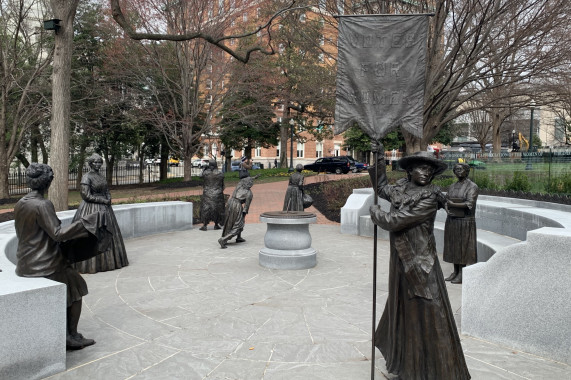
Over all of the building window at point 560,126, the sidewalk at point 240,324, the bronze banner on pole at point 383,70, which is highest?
the building window at point 560,126

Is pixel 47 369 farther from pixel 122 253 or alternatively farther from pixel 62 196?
pixel 62 196

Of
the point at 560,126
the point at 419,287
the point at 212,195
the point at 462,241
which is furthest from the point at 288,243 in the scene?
the point at 560,126

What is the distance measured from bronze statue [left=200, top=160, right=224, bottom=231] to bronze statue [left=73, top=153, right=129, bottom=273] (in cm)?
403

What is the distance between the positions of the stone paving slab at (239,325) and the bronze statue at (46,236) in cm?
85

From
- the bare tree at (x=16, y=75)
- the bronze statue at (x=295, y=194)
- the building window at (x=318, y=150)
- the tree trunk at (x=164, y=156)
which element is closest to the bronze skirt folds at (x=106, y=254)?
the bronze statue at (x=295, y=194)

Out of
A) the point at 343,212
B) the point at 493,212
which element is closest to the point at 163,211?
the point at 343,212

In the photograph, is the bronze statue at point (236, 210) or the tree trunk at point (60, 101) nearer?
the bronze statue at point (236, 210)

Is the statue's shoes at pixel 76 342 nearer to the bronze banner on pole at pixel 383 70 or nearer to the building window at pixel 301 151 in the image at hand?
the bronze banner on pole at pixel 383 70

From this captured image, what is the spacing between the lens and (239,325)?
575 centimetres

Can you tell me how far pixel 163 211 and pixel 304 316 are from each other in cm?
748

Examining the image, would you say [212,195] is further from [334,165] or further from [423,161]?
[334,165]

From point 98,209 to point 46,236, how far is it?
360cm

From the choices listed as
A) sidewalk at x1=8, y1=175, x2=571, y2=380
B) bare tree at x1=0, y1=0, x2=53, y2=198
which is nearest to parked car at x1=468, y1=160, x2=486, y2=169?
sidewalk at x1=8, y1=175, x2=571, y2=380

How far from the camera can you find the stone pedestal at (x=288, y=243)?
8.67 meters
